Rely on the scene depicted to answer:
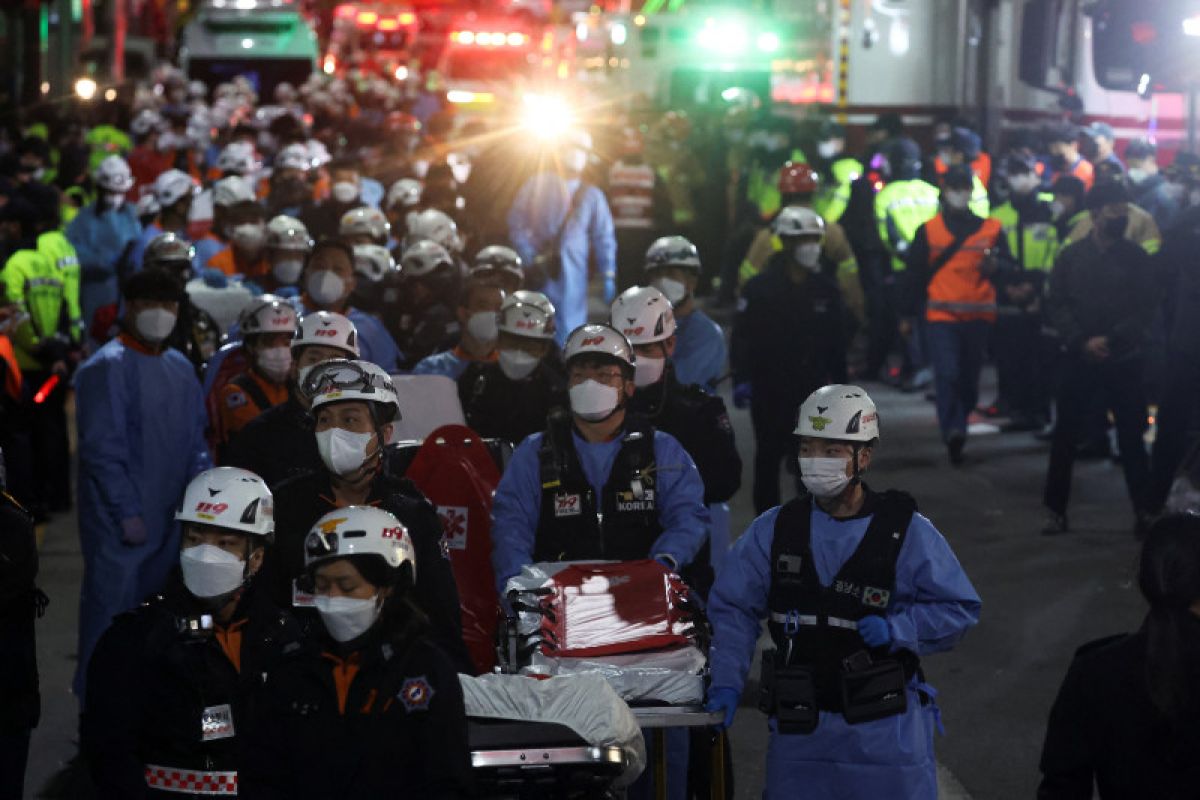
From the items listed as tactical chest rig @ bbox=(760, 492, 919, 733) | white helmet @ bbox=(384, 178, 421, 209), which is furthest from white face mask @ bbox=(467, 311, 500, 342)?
white helmet @ bbox=(384, 178, 421, 209)

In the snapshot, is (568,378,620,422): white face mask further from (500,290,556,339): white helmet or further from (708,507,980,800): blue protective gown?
(500,290,556,339): white helmet

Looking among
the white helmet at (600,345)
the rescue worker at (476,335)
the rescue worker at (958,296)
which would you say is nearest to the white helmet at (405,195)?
the rescue worker at (958,296)

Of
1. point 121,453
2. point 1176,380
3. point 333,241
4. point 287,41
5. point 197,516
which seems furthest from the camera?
point 287,41

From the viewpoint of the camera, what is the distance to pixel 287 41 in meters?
Answer: 42.6

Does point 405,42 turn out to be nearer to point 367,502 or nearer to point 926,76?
point 926,76

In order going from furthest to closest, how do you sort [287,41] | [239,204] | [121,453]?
[287,41] → [239,204] → [121,453]

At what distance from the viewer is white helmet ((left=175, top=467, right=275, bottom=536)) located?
619 cm

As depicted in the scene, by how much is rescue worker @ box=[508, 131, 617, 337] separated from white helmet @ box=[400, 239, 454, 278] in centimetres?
483

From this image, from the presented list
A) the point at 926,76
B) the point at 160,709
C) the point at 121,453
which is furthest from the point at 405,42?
the point at 160,709

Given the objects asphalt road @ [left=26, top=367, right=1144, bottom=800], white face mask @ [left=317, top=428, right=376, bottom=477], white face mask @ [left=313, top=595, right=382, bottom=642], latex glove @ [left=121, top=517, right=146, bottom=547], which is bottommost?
asphalt road @ [left=26, top=367, right=1144, bottom=800]

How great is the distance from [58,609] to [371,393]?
16.8 ft

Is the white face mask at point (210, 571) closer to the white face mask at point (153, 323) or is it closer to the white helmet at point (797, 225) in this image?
the white face mask at point (153, 323)

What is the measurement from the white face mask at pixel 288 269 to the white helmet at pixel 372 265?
40 cm

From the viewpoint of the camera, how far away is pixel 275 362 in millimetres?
9375
